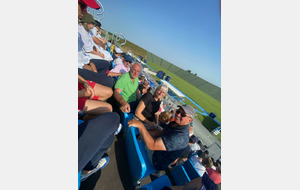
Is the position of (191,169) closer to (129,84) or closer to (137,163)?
(137,163)

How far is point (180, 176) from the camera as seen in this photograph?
1.72 m

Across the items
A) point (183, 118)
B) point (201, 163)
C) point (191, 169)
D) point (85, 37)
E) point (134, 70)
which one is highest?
point (85, 37)

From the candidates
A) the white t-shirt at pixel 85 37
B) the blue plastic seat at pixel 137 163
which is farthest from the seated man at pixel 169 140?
the white t-shirt at pixel 85 37

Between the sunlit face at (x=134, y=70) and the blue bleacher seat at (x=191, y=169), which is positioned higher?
the sunlit face at (x=134, y=70)

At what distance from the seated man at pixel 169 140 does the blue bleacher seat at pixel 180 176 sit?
0.42 metres

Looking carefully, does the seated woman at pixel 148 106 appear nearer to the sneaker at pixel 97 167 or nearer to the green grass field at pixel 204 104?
the sneaker at pixel 97 167

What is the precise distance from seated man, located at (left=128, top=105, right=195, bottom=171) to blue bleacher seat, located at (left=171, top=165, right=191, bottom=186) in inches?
16.6

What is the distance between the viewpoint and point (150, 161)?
166 cm

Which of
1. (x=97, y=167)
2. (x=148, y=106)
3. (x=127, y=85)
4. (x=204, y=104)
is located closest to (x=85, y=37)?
(x=127, y=85)

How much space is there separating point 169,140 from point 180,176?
97 centimetres

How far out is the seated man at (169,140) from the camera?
132 cm
